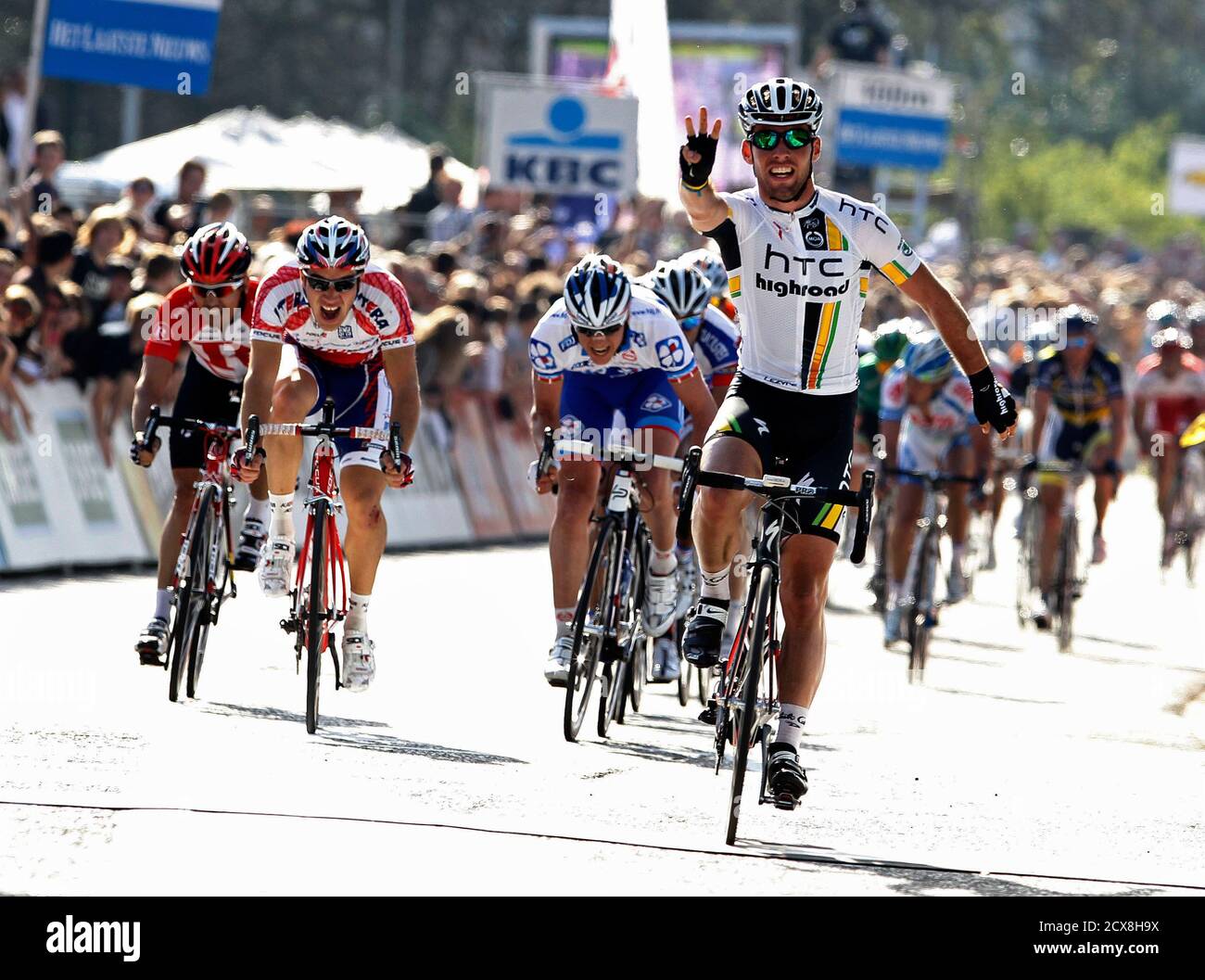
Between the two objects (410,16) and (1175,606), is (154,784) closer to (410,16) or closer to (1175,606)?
(1175,606)

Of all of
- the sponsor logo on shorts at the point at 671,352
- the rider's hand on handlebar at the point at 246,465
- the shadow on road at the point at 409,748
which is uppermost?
the sponsor logo on shorts at the point at 671,352

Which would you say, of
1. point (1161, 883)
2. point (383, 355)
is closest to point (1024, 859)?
point (1161, 883)

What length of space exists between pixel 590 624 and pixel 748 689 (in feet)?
7.73

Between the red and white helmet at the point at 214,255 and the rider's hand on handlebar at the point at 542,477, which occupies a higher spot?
the red and white helmet at the point at 214,255

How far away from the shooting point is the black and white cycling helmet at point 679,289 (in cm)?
1149

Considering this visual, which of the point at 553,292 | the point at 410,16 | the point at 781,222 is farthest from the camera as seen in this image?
the point at 410,16

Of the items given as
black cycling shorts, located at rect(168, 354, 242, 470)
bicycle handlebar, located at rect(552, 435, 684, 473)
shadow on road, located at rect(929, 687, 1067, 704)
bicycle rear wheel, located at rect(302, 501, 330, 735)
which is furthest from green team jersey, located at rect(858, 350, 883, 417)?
bicycle rear wheel, located at rect(302, 501, 330, 735)

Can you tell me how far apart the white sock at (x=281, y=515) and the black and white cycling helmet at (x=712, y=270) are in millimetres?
2830

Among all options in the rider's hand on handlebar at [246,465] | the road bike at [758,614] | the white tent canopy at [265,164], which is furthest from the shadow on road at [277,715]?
the white tent canopy at [265,164]

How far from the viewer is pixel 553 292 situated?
2120 centimetres

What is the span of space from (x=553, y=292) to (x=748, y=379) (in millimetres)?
13089

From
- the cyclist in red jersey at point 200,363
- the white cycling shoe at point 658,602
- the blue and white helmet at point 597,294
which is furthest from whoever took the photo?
the white cycling shoe at point 658,602

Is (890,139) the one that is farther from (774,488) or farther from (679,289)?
(774,488)

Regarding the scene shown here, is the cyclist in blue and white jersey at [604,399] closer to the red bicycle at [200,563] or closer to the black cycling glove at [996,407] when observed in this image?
the red bicycle at [200,563]
